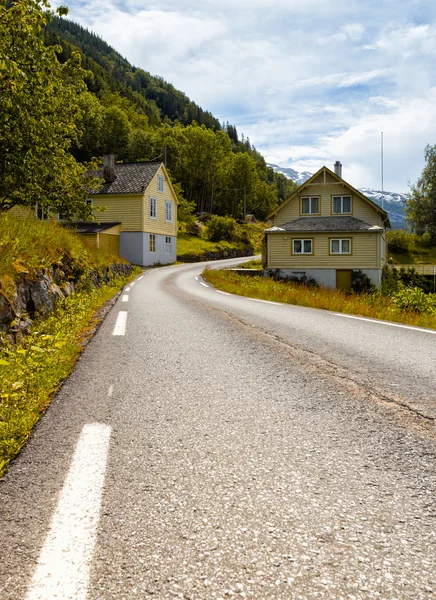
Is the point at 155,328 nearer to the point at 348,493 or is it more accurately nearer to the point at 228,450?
the point at 228,450

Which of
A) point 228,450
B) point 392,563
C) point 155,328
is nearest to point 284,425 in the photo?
point 228,450

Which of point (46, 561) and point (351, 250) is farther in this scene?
point (351, 250)

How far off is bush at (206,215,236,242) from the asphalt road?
57450 mm

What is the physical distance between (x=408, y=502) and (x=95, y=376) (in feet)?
12.4

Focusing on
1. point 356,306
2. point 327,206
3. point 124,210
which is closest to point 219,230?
point 124,210

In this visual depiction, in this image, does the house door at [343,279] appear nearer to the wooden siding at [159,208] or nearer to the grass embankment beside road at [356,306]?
the grass embankment beside road at [356,306]

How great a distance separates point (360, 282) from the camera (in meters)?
31.2

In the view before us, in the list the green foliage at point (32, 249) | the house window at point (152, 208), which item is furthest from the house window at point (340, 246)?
the green foliage at point (32, 249)

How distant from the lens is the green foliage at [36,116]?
10258mm

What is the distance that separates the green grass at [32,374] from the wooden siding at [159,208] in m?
32.5

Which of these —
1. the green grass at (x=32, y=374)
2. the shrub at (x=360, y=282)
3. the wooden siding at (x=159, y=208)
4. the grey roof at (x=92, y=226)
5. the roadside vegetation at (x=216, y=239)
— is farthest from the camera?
the roadside vegetation at (x=216, y=239)

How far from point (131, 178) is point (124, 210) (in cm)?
394

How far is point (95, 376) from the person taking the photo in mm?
5176

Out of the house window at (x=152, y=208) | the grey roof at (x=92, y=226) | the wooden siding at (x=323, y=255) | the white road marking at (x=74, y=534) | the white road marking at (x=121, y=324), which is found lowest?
the white road marking at (x=74, y=534)
